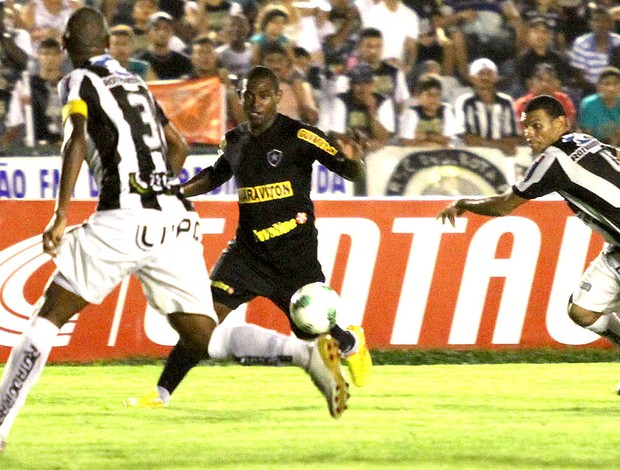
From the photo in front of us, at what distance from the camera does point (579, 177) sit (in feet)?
26.4

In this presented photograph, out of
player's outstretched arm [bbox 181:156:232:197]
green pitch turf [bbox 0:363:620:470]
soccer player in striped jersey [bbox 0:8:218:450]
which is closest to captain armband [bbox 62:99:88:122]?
soccer player in striped jersey [bbox 0:8:218:450]

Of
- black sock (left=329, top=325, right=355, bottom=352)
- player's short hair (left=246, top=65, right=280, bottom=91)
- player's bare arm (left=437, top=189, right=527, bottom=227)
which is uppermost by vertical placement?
player's short hair (left=246, top=65, right=280, bottom=91)

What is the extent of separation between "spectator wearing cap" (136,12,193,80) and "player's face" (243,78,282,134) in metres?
6.07

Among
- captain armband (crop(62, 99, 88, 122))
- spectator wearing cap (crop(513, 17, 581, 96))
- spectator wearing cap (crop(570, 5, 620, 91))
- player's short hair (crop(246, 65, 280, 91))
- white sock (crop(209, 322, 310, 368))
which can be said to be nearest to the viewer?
captain armband (crop(62, 99, 88, 122))

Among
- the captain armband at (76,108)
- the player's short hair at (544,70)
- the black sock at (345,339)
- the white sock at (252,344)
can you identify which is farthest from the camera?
the player's short hair at (544,70)

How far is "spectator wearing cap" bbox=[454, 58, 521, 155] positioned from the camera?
46.0ft

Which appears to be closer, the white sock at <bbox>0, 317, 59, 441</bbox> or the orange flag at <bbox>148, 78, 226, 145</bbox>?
the white sock at <bbox>0, 317, 59, 441</bbox>

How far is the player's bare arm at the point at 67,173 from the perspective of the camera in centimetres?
625

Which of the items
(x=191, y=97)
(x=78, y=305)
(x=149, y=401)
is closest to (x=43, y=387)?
(x=149, y=401)

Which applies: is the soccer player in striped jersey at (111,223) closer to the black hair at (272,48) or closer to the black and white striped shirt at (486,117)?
the black hair at (272,48)

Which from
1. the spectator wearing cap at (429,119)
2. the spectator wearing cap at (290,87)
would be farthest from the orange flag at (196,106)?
the spectator wearing cap at (429,119)

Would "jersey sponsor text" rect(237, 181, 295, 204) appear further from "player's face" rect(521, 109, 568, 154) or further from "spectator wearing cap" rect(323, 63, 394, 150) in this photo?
"spectator wearing cap" rect(323, 63, 394, 150)

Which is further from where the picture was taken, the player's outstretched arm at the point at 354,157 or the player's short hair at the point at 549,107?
the player's short hair at the point at 549,107

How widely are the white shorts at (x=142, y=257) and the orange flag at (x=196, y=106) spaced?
22.3 ft
